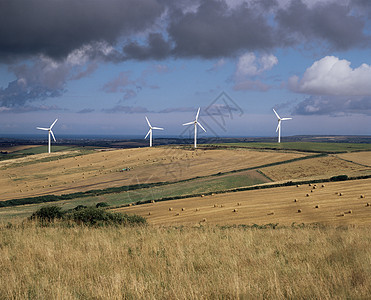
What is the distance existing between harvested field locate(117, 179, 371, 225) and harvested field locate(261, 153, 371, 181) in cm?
1712

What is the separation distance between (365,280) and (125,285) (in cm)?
529

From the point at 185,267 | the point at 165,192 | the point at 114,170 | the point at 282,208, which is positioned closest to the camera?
the point at 185,267

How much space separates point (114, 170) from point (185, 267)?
68601mm

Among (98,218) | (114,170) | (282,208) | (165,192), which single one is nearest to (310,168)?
(165,192)

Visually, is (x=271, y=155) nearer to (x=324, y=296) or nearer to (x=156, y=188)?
(x=156, y=188)

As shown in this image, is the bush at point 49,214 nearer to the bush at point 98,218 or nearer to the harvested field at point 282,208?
the bush at point 98,218

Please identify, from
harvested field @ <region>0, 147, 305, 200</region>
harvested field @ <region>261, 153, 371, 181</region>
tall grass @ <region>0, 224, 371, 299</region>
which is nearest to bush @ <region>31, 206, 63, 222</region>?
tall grass @ <region>0, 224, 371, 299</region>

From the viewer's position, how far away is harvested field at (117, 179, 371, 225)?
23.0 metres

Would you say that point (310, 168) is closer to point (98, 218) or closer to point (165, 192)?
point (165, 192)

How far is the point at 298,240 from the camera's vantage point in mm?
12172

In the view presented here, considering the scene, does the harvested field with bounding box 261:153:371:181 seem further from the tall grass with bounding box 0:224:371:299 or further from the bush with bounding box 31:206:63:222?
the tall grass with bounding box 0:224:371:299

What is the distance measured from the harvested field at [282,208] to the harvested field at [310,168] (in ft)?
56.2

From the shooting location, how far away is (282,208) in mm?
27266

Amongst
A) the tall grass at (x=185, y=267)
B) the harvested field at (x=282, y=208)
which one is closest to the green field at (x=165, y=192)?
the harvested field at (x=282, y=208)
